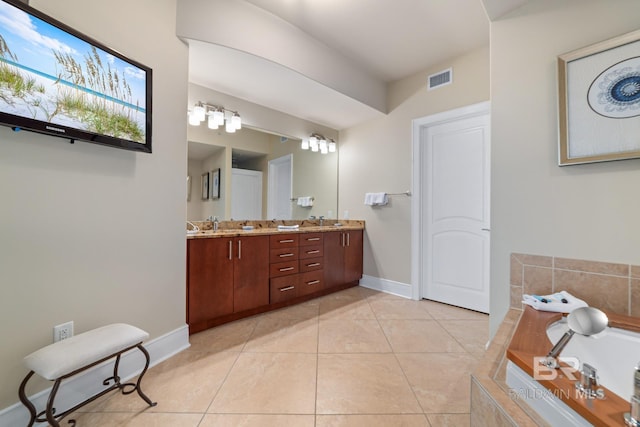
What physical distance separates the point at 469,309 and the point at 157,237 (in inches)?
119

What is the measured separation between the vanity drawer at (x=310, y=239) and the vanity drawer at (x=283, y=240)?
7cm

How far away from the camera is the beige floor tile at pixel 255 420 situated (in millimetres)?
1198

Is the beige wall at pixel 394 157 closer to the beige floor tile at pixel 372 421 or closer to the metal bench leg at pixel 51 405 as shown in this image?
the beige floor tile at pixel 372 421

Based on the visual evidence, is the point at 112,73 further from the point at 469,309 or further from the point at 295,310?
Answer: the point at 469,309

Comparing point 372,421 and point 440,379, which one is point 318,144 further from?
point 372,421

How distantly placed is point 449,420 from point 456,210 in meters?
2.08

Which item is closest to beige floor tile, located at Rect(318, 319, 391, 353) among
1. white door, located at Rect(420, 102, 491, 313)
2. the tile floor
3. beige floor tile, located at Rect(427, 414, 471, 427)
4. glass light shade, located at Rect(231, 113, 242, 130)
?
the tile floor

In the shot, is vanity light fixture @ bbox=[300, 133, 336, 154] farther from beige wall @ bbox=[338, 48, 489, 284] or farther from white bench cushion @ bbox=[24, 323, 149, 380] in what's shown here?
white bench cushion @ bbox=[24, 323, 149, 380]

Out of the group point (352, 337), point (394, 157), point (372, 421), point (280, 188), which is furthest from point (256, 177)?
point (372, 421)

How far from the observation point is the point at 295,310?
2.68 m

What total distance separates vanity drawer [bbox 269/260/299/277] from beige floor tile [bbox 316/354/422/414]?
1024mm

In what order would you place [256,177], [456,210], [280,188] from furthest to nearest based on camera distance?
[280,188], [256,177], [456,210]

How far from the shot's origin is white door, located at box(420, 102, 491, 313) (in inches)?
102

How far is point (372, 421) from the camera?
1.22m
